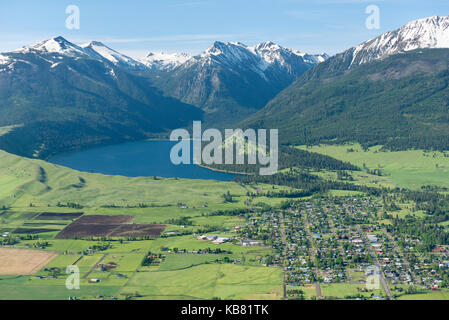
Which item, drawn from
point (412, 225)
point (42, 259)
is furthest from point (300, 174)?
point (42, 259)

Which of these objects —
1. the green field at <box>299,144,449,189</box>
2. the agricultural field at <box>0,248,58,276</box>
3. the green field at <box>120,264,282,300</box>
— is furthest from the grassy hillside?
the green field at <box>299,144,449,189</box>

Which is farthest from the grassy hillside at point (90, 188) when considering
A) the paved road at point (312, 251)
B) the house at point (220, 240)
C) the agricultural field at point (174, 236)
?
the house at point (220, 240)

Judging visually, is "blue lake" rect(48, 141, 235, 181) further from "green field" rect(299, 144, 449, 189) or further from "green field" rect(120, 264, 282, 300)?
"green field" rect(120, 264, 282, 300)

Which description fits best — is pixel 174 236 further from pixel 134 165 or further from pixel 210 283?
pixel 134 165

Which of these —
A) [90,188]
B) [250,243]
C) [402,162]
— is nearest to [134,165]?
[90,188]

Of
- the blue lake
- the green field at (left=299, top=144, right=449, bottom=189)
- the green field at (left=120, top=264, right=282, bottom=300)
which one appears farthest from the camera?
the blue lake

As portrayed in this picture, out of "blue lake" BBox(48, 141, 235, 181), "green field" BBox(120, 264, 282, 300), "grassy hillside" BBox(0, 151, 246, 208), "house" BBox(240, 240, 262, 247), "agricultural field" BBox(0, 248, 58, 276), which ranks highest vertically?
"blue lake" BBox(48, 141, 235, 181)

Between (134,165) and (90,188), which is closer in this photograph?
(90,188)

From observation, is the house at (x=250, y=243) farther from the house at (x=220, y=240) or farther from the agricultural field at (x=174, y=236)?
the house at (x=220, y=240)
